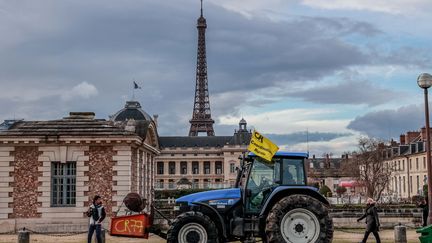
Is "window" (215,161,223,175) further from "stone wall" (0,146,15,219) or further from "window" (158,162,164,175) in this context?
"stone wall" (0,146,15,219)

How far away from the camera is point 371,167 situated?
6781 centimetres

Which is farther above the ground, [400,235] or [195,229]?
[195,229]

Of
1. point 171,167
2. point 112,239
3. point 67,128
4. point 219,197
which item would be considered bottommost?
point 112,239

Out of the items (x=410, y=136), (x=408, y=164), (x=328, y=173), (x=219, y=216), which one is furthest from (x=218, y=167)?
(x=219, y=216)

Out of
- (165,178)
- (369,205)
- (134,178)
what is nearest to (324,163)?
(165,178)

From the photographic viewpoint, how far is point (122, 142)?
2644 cm

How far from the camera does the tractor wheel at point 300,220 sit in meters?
13.9

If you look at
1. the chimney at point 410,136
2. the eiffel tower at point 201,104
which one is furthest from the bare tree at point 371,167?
the eiffel tower at point 201,104

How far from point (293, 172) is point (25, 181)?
15134mm

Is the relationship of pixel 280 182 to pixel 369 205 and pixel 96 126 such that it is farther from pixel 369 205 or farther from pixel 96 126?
pixel 96 126

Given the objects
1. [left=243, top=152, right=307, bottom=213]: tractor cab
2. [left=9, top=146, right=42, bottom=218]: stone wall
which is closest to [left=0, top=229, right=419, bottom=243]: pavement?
[left=9, top=146, right=42, bottom=218]: stone wall

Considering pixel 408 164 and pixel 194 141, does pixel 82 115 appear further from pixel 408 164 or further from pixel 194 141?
pixel 194 141

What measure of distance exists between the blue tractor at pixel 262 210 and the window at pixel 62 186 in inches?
493

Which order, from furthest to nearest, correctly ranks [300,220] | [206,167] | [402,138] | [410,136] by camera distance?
[206,167], [402,138], [410,136], [300,220]
